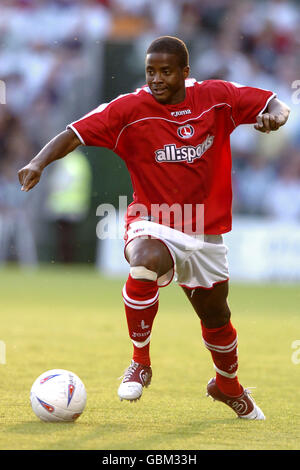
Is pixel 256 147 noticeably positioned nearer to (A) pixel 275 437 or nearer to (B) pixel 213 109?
(B) pixel 213 109

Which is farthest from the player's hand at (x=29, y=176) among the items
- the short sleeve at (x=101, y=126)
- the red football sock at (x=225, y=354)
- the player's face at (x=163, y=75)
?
the red football sock at (x=225, y=354)

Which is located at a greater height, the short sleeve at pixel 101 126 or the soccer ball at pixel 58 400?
the short sleeve at pixel 101 126

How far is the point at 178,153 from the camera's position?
486 cm

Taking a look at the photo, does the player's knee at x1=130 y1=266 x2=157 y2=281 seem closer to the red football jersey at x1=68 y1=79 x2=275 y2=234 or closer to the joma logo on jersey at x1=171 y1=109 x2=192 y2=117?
the red football jersey at x1=68 y1=79 x2=275 y2=234

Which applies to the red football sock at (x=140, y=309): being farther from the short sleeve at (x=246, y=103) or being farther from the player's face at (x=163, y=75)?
the short sleeve at (x=246, y=103)

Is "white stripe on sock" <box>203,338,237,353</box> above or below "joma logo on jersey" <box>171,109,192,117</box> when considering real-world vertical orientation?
below

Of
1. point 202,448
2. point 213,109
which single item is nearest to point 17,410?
point 202,448

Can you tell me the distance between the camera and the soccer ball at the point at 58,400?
4496mm

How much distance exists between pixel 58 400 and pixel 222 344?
3.51 feet

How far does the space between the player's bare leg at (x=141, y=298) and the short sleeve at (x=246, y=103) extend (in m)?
0.96

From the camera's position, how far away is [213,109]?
5004 millimetres

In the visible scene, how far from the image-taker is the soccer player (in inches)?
182

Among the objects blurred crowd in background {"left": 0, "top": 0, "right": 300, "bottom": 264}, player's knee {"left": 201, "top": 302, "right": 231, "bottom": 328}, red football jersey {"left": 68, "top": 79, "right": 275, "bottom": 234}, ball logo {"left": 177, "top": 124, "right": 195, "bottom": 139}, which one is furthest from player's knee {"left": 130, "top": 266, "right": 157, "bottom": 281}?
blurred crowd in background {"left": 0, "top": 0, "right": 300, "bottom": 264}

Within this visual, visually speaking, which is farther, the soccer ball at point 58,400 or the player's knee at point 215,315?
the player's knee at point 215,315
